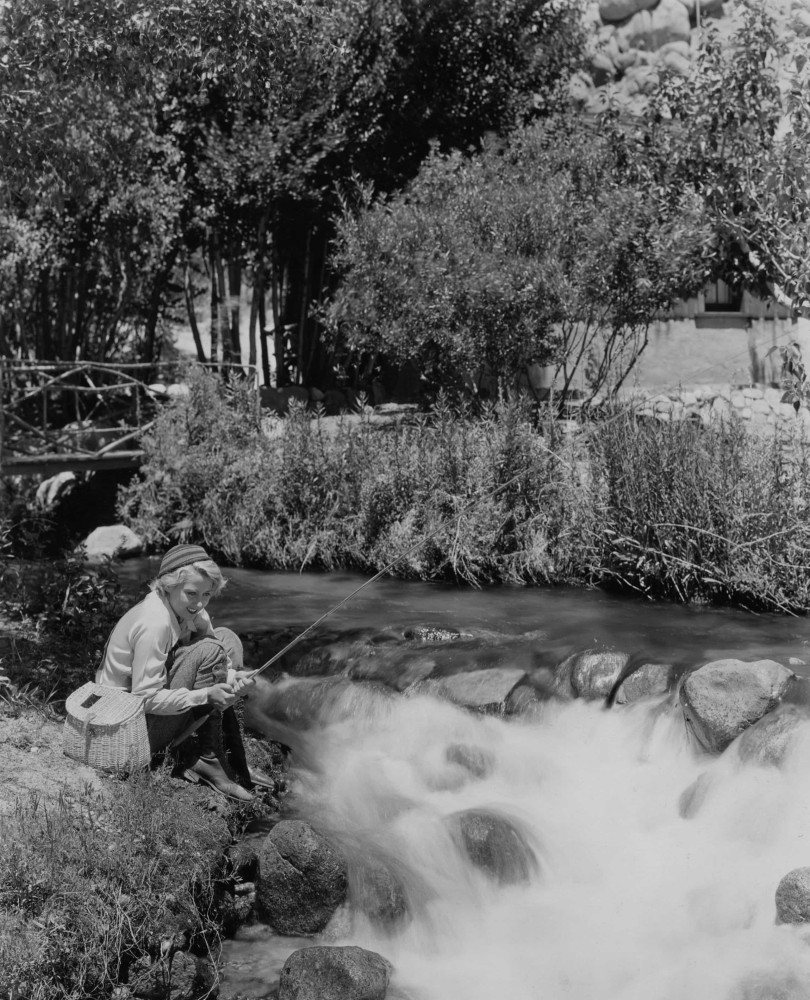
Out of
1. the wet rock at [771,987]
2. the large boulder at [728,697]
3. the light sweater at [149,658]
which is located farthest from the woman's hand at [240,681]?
the large boulder at [728,697]

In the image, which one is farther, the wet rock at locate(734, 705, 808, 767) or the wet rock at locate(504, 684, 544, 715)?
the wet rock at locate(504, 684, 544, 715)

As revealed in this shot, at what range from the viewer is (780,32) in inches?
635

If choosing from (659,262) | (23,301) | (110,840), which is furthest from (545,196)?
(110,840)

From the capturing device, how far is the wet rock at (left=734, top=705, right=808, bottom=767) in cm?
689

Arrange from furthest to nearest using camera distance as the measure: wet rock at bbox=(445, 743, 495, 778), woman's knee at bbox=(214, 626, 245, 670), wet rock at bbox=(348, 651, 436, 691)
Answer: wet rock at bbox=(348, 651, 436, 691) → wet rock at bbox=(445, 743, 495, 778) → woman's knee at bbox=(214, 626, 245, 670)

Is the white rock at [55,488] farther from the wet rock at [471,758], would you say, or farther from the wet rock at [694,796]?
the wet rock at [694,796]

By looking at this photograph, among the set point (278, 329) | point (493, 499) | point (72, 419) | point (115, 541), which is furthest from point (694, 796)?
point (278, 329)

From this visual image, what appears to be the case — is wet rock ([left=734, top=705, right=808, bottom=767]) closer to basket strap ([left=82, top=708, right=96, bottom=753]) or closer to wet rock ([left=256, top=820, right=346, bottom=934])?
wet rock ([left=256, top=820, right=346, bottom=934])

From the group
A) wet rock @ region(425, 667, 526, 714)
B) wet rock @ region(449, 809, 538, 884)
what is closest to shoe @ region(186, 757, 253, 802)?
wet rock @ region(449, 809, 538, 884)

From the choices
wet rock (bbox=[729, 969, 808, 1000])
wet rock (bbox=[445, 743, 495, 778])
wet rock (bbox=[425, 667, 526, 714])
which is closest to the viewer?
wet rock (bbox=[729, 969, 808, 1000])

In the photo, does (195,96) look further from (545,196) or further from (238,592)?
(238,592)

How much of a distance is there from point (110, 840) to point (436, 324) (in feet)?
30.9

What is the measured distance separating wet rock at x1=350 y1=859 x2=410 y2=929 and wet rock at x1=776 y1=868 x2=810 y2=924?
1819mm

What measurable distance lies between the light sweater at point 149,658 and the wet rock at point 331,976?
1.30 meters
